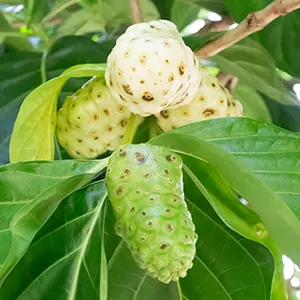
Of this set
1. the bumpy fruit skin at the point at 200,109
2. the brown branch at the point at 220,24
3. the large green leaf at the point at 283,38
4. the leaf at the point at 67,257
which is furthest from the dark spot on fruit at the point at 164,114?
the brown branch at the point at 220,24

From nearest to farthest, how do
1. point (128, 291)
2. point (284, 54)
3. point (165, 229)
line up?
1. point (165, 229)
2. point (128, 291)
3. point (284, 54)

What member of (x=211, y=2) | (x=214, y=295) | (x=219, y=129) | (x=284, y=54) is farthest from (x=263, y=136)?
(x=211, y=2)

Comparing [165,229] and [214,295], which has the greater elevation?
[165,229]

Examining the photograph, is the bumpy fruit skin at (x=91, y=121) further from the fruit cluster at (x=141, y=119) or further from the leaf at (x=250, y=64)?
the leaf at (x=250, y=64)

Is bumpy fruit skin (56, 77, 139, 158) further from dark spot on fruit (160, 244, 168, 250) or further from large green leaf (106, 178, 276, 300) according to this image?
dark spot on fruit (160, 244, 168, 250)

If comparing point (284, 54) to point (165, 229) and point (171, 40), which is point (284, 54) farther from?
point (165, 229)
